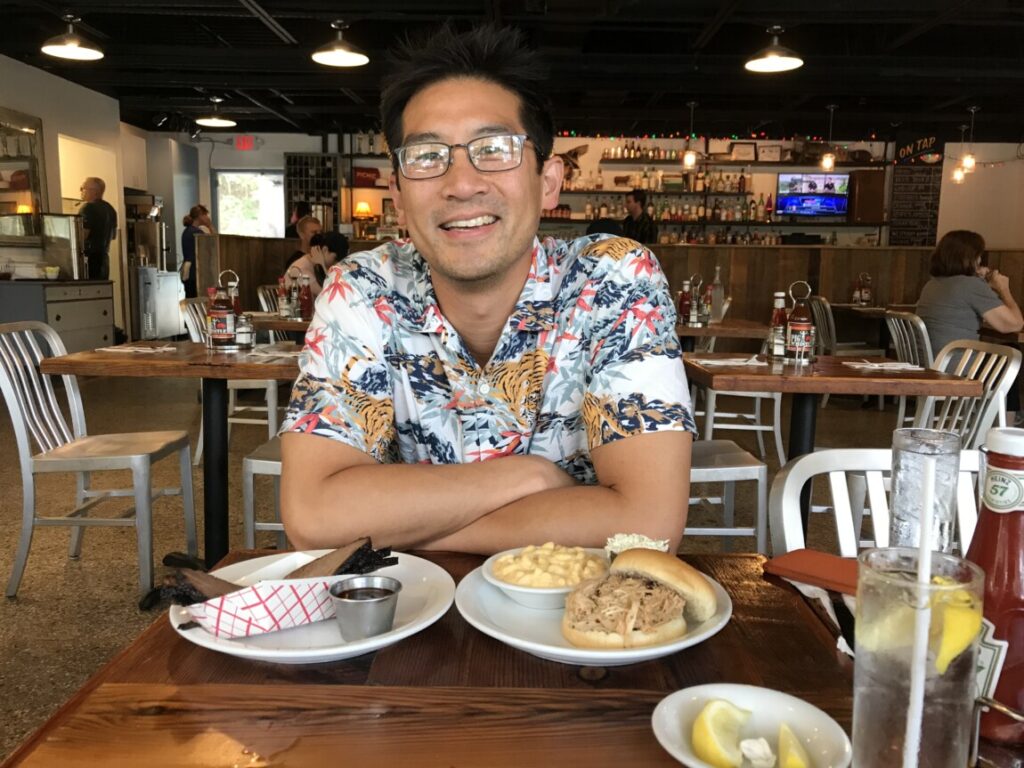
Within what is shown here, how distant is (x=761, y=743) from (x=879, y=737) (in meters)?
0.09

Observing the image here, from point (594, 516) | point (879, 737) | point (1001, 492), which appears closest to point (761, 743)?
point (879, 737)

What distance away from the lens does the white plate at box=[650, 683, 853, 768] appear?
0.61 m

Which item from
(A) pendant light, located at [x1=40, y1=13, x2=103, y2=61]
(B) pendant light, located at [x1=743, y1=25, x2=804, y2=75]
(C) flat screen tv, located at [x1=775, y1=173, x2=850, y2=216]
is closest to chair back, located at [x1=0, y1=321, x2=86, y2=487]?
→ (A) pendant light, located at [x1=40, y1=13, x2=103, y2=61]

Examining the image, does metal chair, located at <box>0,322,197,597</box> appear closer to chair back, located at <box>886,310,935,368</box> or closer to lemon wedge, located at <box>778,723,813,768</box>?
lemon wedge, located at <box>778,723,813,768</box>

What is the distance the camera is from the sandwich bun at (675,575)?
860 millimetres

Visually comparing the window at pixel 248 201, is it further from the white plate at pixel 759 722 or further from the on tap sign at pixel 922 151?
the white plate at pixel 759 722

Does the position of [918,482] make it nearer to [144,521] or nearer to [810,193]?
[144,521]

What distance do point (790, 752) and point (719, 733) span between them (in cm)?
5

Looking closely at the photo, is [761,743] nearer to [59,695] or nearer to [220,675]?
[220,675]

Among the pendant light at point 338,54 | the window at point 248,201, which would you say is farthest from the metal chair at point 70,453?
the window at point 248,201

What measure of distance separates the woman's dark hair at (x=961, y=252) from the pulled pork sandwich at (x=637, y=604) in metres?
5.47

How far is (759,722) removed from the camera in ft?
2.18

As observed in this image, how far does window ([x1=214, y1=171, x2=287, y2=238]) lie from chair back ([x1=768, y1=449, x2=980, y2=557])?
49.7ft

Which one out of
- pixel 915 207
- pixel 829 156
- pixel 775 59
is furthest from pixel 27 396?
pixel 915 207
